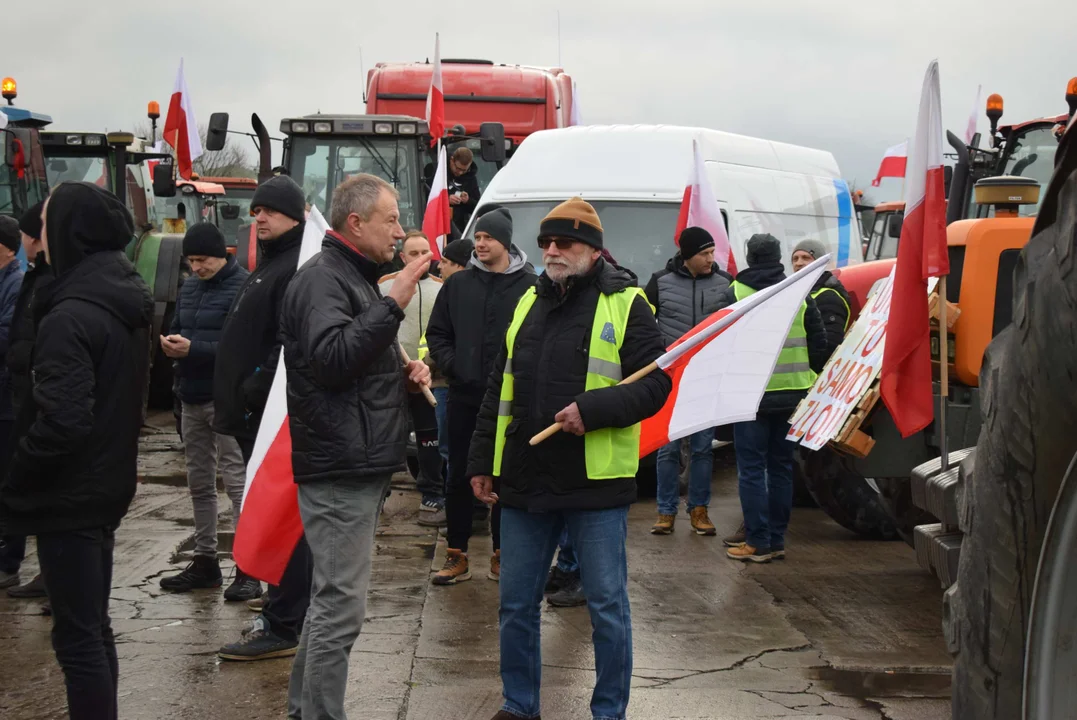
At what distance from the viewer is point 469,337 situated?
274 inches

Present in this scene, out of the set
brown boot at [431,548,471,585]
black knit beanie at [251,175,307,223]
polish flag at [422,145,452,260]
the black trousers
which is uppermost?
black knit beanie at [251,175,307,223]

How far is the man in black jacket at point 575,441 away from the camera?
4473 mm

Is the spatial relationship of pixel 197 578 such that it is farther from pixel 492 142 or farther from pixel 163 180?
pixel 163 180

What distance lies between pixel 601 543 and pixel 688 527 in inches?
170

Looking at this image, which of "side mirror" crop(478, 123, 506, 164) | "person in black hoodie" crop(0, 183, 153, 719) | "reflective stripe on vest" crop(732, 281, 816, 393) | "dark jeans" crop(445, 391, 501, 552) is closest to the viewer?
"person in black hoodie" crop(0, 183, 153, 719)

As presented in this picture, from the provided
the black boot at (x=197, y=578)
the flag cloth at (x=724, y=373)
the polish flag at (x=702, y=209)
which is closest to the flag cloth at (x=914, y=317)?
the flag cloth at (x=724, y=373)

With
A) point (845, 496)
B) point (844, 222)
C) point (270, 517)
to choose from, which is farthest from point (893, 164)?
point (270, 517)

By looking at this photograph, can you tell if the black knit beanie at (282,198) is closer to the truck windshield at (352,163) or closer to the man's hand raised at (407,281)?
the man's hand raised at (407,281)

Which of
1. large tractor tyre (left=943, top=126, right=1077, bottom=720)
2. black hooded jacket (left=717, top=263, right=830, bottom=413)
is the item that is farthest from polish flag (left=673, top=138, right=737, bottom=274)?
large tractor tyre (left=943, top=126, right=1077, bottom=720)

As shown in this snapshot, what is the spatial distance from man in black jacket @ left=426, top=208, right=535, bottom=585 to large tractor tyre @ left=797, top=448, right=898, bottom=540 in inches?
86.0

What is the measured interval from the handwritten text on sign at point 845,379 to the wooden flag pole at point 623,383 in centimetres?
227

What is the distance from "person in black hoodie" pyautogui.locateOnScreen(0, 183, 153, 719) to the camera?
4004 mm

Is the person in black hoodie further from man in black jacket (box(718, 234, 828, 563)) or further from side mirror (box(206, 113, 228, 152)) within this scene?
side mirror (box(206, 113, 228, 152))

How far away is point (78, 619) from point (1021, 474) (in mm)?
2850
